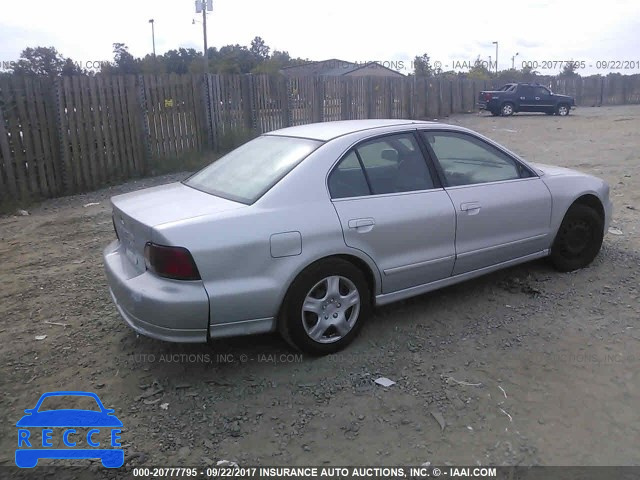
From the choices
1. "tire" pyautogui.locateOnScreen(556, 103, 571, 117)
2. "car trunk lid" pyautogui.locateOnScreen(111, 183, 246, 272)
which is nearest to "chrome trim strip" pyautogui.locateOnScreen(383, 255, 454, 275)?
"car trunk lid" pyautogui.locateOnScreen(111, 183, 246, 272)

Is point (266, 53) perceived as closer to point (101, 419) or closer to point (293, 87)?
point (293, 87)

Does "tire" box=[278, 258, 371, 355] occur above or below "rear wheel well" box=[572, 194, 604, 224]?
below

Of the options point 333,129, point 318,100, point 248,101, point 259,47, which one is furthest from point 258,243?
point 259,47

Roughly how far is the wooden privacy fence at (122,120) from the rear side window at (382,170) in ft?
22.7

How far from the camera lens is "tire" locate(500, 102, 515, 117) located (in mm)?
25478

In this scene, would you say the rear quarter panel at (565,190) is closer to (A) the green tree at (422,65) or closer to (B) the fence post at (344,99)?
(B) the fence post at (344,99)

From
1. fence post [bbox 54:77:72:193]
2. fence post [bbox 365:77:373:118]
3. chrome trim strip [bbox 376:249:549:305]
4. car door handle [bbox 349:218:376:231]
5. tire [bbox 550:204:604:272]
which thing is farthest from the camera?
fence post [bbox 365:77:373:118]

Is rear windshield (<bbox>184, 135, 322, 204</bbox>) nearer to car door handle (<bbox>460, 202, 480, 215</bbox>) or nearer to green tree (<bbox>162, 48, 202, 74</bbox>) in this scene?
car door handle (<bbox>460, 202, 480, 215</bbox>)

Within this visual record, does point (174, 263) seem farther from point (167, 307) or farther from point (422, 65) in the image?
point (422, 65)

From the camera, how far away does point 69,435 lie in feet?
9.79

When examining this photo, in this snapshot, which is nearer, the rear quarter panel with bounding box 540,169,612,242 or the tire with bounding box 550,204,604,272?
the rear quarter panel with bounding box 540,169,612,242

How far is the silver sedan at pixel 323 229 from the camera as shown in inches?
126

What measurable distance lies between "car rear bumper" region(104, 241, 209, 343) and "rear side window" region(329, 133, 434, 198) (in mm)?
1131

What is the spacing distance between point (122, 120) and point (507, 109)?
20.1m
